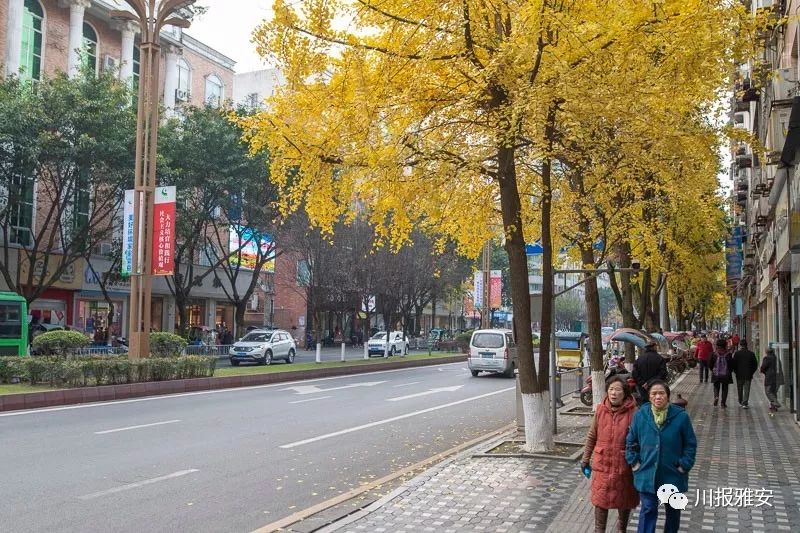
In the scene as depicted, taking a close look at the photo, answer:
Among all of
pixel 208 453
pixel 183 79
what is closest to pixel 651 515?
pixel 208 453

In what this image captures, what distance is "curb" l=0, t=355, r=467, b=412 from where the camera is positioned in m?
14.9

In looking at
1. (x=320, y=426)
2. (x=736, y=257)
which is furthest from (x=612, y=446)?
(x=736, y=257)

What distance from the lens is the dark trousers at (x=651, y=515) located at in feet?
16.9

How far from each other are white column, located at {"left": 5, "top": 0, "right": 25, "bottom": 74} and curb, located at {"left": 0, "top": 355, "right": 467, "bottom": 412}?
1869 cm

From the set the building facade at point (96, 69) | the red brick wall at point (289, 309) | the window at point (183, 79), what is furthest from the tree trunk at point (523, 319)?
the red brick wall at point (289, 309)

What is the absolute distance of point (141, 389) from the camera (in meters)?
18.1

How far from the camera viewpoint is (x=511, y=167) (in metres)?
10.5

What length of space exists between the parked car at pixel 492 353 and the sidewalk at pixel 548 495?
49.2 ft

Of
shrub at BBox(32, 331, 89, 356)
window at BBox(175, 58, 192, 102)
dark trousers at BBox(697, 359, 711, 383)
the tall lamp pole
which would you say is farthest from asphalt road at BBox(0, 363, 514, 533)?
window at BBox(175, 58, 192, 102)

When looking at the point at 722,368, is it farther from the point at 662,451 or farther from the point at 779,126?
the point at 662,451

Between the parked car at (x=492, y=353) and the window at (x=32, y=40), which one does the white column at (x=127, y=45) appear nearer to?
the window at (x=32, y=40)

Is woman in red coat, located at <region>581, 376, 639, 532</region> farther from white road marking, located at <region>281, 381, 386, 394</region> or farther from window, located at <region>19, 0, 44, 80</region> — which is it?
window, located at <region>19, 0, 44, 80</region>

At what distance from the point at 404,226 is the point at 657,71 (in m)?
4.58

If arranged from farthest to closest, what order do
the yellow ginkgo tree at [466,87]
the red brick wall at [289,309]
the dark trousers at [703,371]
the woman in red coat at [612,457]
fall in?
the red brick wall at [289,309] → the dark trousers at [703,371] → the yellow ginkgo tree at [466,87] → the woman in red coat at [612,457]
